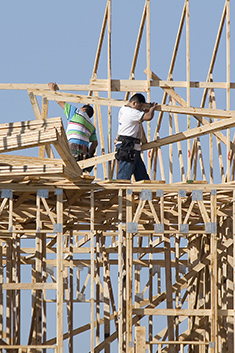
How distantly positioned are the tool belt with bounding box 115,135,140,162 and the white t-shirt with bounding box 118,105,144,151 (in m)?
0.09

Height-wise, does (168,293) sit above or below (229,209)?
below

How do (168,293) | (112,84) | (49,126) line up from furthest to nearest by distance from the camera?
1. (112,84)
2. (168,293)
3. (49,126)

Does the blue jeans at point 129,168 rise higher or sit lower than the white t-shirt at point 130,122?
lower

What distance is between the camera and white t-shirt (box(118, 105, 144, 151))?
21406 mm

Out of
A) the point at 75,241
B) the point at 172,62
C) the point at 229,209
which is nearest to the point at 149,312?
the point at 229,209

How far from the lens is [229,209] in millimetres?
23141

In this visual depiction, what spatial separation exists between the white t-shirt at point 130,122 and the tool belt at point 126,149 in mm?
89

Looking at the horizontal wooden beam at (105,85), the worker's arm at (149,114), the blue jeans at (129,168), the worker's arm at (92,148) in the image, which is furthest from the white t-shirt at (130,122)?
the horizontal wooden beam at (105,85)

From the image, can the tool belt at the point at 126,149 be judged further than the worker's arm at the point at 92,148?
No

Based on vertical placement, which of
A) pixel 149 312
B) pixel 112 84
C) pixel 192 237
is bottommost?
pixel 149 312

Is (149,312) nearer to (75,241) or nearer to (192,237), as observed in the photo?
(192,237)

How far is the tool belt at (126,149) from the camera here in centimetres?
2138

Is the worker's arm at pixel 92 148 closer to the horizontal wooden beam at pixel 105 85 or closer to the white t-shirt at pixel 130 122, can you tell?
the white t-shirt at pixel 130 122

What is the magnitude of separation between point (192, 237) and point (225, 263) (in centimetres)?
274
